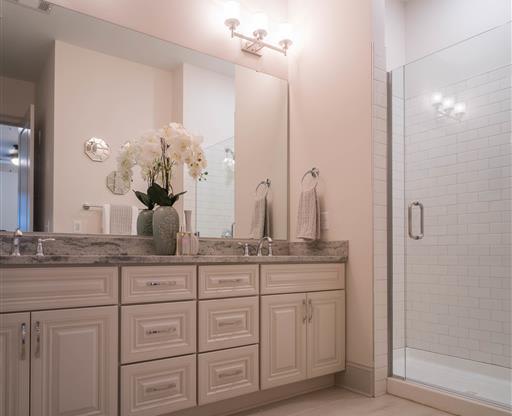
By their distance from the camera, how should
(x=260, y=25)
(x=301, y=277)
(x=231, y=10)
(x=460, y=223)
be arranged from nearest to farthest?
1. (x=301, y=277)
2. (x=460, y=223)
3. (x=231, y=10)
4. (x=260, y=25)

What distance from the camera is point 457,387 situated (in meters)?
2.37

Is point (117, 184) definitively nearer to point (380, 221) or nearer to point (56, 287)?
point (56, 287)

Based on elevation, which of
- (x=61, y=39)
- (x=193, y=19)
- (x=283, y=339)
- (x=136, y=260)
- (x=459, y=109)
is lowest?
(x=283, y=339)

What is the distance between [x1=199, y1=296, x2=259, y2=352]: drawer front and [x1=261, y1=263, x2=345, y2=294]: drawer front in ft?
0.47

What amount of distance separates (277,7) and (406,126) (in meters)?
1.36

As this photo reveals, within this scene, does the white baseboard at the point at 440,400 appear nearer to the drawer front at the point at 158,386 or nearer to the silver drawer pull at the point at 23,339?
the drawer front at the point at 158,386

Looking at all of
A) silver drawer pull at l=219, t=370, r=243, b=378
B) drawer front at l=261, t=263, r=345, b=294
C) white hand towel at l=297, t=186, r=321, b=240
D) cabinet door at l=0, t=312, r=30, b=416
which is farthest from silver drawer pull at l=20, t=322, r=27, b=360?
white hand towel at l=297, t=186, r=321, b=240

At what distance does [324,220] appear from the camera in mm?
2867

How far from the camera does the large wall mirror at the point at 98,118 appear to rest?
2.19m

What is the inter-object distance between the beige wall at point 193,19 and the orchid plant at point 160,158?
686 mm

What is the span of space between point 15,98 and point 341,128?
6.28ft

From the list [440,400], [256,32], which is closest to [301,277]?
[440,400]

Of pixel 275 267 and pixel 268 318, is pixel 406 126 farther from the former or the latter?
pixel 268 318

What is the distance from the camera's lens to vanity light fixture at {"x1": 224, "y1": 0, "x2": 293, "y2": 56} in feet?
9.31
